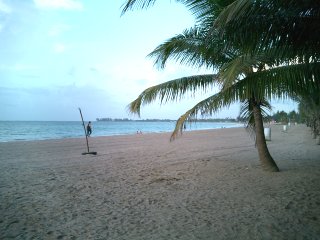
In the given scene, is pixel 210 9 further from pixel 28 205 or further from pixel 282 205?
pixel 28 205

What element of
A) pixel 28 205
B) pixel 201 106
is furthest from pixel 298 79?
pixel 28 205

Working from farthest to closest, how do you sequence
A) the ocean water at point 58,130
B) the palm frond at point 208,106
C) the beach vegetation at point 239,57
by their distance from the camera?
the ocean water at point 58,130, the palm frond at point 208,106, the beach vegetation at point 239,57

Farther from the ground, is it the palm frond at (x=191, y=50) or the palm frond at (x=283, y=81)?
the palm frond at (x=191, y=50)

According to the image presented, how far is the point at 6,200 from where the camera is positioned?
539 cm

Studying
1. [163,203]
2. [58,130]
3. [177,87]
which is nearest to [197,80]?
[177,87]

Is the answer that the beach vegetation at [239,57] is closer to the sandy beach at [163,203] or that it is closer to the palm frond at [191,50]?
the palm frond at [191,50]

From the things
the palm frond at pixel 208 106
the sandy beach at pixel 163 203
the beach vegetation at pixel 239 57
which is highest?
the beach vegetation at pixel 239 57

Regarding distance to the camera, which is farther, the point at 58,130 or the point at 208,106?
the point at 58,130

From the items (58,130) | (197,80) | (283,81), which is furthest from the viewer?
(58,130)

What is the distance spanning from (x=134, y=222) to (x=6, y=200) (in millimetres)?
2809

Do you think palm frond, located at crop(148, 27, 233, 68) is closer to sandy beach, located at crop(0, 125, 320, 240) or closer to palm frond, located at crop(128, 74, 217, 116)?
palm frond, located at crop(128, 74, 217, 116)

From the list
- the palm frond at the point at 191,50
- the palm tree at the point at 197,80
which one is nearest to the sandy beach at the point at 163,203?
the palm tree at the point at 197,80

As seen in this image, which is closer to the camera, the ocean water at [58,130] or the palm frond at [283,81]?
the palm frond at [283,81]

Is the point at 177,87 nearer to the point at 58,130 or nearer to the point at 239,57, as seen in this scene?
the point at 239,57
